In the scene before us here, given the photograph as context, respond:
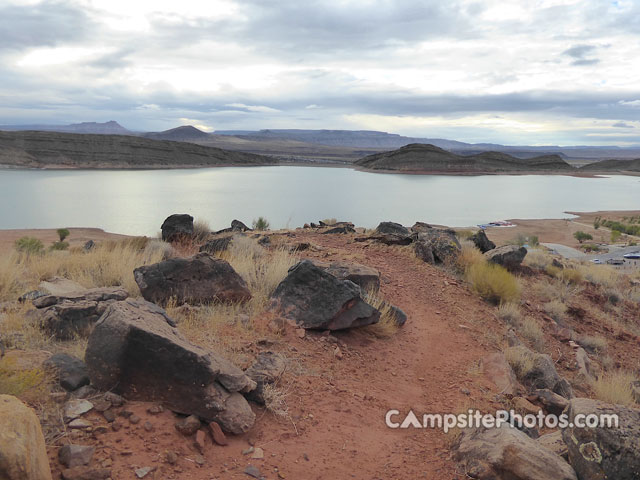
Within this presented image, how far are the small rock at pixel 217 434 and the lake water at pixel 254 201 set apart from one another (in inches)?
1068

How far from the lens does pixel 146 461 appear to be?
268 centimetres

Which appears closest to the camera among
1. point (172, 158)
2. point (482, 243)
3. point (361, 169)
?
point (482, 243)

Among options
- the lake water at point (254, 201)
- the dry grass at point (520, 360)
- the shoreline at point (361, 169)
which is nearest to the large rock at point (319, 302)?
the dry grass at point (520, 360)

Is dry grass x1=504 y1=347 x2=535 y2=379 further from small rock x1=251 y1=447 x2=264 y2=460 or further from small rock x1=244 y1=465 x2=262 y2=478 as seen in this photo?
small rock x1=244 y1=465 x2=262 y2=478

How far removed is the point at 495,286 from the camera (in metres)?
8.19

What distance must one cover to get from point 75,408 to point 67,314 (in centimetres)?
154

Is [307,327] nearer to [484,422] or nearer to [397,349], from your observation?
[397,349]

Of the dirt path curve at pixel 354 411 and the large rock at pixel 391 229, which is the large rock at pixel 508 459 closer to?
the dirt path curve at pixel 354 411

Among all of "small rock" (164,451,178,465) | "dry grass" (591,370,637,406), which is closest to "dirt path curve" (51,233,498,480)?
"small rock" (164,451,178,465)

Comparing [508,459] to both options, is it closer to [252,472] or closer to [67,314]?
[252,472]

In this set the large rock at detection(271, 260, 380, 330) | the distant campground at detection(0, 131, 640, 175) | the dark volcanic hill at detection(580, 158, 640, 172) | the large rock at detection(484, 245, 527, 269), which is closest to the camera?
the large rock at detection(271, 260, 380, 330)

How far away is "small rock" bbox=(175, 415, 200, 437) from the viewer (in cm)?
301

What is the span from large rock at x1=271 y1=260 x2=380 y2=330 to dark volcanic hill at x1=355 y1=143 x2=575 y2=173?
344 ft

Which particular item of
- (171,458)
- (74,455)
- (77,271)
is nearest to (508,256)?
(77,271)
